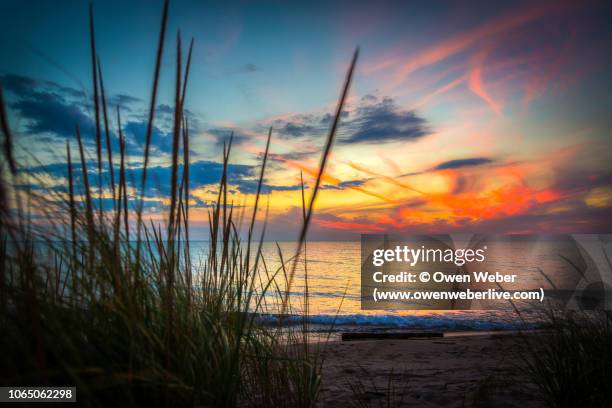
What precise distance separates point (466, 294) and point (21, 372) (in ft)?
58.4

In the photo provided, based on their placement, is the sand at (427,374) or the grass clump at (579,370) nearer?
the grass clump at (579,370)

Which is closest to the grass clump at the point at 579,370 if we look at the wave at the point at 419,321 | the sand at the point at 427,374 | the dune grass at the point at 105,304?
the sand at the point at 427,374

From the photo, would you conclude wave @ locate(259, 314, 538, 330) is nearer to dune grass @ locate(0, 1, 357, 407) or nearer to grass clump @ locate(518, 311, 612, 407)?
grass clump @ locate(518, 311, 612, 407)

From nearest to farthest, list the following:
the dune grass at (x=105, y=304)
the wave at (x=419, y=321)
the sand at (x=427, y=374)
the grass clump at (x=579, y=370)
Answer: the dune grass at (x=105, y=304)
the grass clump at (x=579, y=370)
the sand at (x=427, y=374)
the wave at (x=419, y=321)

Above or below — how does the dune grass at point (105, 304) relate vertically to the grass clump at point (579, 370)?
above

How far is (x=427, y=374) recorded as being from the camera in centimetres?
420

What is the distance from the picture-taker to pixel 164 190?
5.48ft

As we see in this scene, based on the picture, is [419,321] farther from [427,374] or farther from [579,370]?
[579,370]

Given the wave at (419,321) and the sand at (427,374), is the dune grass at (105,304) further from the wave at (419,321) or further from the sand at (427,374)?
the wave at (419,321)

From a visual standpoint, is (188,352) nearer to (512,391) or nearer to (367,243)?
(512,391)

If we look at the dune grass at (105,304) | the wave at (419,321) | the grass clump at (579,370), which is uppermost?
the dune grass at (105,304)

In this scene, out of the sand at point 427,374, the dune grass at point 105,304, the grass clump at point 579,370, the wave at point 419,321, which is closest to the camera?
the dune grass at point 105,304

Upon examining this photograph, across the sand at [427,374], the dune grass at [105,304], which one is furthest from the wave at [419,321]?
the dune grass at [105,304]

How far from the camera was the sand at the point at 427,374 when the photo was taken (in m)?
2.74
